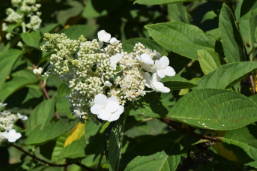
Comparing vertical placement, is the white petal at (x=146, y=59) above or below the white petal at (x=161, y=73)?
above

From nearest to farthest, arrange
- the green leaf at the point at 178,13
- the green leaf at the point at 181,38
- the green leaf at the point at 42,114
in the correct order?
the green leaf at the point at 181,38, the green leaf at the point at 42,114, the green leaf at the point at 178,13

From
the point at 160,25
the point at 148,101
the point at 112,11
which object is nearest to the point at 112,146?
the point at 148,101

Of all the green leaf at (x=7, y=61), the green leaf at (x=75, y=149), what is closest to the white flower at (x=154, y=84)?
the green leaf at (x=75, y=149)

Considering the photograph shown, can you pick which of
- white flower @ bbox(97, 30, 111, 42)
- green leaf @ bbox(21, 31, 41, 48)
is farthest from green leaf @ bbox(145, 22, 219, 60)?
green leaf @ bbox(21, 31, 41, 48)

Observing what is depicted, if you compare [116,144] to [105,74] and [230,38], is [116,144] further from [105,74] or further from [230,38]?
[230,38]

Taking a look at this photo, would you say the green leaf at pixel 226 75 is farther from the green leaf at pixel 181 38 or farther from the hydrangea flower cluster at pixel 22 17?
the hydrangea flower cluster at pixel 22 17

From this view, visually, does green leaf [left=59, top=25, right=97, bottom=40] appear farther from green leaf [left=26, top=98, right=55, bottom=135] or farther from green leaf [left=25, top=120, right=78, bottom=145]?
green leaf [left=25, top=120, right=78, bottom=145]

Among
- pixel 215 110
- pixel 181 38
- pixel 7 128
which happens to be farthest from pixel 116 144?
pixel 7 128
